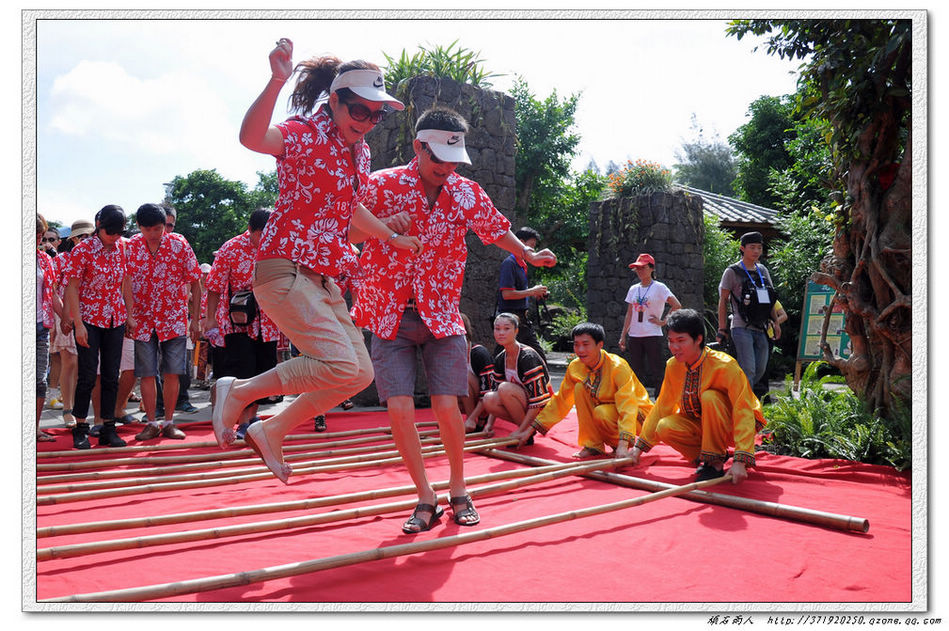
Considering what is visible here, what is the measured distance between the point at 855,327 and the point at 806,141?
8766 mm

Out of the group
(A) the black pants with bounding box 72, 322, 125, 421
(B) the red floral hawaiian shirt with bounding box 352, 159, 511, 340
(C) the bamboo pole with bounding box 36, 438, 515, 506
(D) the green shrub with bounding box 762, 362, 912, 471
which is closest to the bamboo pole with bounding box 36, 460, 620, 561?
(C) the bamboo pole with bounding box 36, 438, 515, 506

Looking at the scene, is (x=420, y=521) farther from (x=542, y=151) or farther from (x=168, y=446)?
(x=542, y=151)

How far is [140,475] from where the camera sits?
12.2 feet

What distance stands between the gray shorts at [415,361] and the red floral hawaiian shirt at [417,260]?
0.15 feet

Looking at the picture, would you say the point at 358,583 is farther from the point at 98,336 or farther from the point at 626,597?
the point at 98,336

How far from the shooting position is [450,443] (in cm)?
296

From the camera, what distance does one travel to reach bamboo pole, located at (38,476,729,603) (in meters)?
1.95

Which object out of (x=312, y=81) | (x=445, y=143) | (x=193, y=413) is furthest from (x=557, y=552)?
(x=193, y=413)

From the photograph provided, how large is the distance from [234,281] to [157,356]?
2.65 feet

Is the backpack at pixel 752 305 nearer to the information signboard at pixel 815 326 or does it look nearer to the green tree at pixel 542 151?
the information signboard at pixel 815 326

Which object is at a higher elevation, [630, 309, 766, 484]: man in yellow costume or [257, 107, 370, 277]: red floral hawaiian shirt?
[257, 107, 370, 277]: red floral hawaiian shirt

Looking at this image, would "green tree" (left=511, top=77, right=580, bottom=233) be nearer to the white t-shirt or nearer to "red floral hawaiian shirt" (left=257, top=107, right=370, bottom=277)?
the white t-shirt

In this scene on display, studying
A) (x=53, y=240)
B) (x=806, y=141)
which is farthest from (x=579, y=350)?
(x=806, y=141)

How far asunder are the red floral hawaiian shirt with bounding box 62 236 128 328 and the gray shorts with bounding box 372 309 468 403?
2.59 meters
